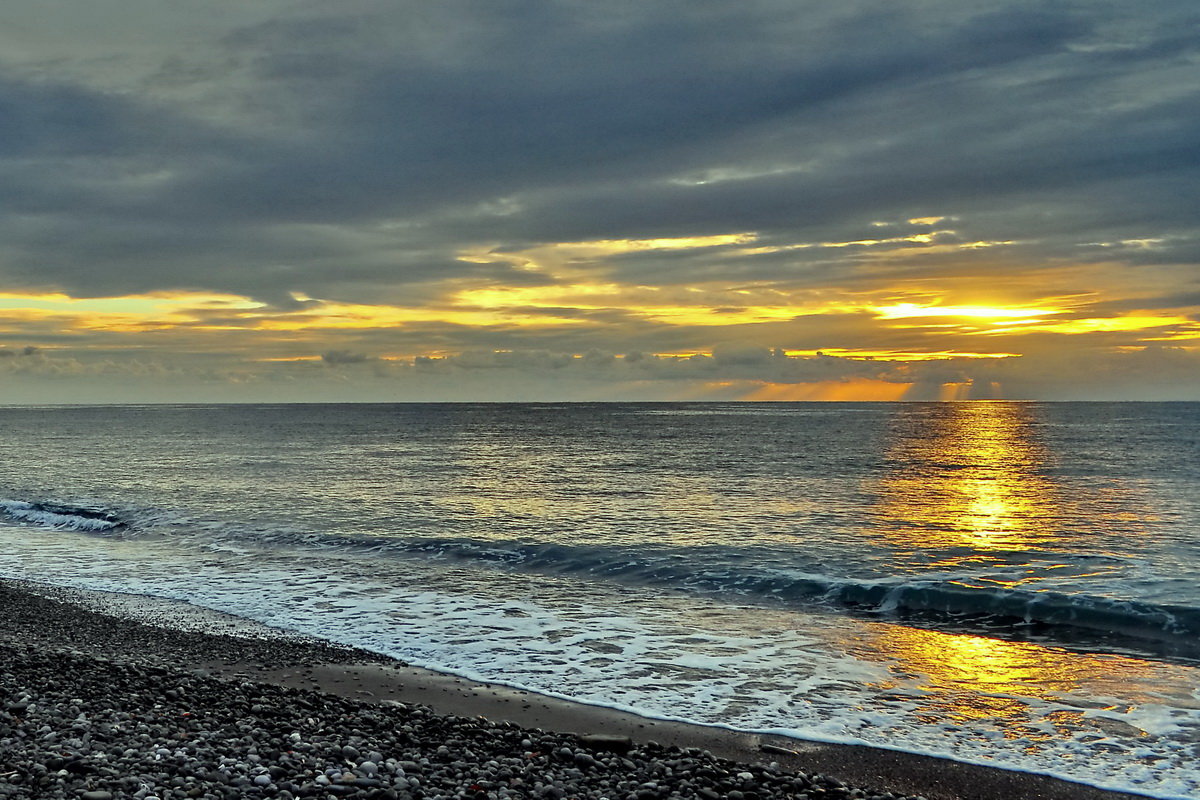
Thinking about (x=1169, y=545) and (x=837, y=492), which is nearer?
(x=1169, y=545)

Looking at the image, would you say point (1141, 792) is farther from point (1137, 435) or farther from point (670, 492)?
point (1137, 435)

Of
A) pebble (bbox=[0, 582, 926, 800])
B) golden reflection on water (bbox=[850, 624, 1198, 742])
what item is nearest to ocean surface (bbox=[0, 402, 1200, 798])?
golden reflection on water (bbox=[850, 624, 1198, 742])

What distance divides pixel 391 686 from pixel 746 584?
1019 centimetres

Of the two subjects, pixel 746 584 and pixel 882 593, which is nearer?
pixel 882 593

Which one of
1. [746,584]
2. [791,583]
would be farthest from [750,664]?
[791,583]

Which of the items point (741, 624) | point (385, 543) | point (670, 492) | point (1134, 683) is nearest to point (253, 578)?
point (385, 543)

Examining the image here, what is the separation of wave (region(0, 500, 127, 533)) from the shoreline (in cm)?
1432

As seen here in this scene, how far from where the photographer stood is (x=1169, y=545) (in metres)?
24.5

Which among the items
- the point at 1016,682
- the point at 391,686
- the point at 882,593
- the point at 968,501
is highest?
the point at 391,686

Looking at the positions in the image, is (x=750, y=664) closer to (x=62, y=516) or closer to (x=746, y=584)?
(x=746, y=584)

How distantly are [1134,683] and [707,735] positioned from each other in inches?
276

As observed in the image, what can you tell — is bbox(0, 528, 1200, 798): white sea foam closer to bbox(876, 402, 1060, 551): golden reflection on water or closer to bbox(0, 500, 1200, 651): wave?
bbox(0, 500, 1200, 651): wave

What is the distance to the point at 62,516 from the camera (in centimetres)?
3322

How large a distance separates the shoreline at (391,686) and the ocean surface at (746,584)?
17.8 inches
